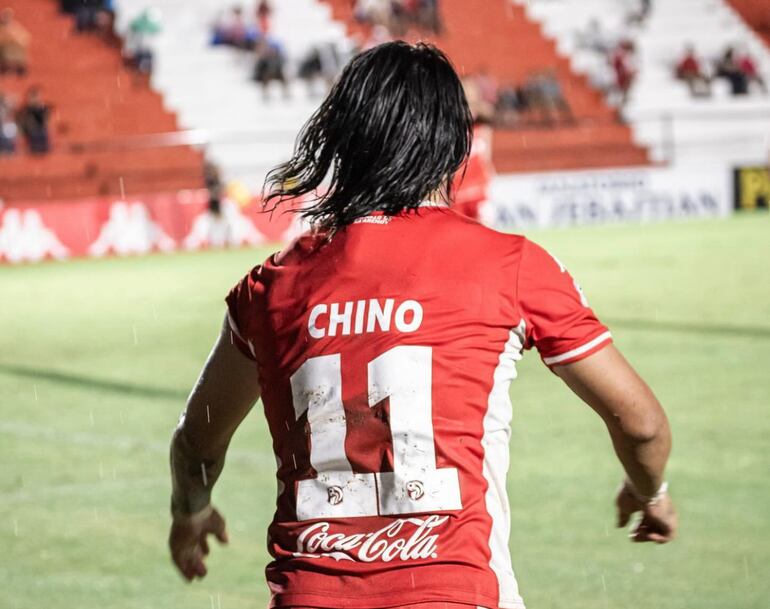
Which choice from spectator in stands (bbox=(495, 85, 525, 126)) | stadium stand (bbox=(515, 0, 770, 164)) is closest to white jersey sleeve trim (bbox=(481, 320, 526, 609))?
spectator in stands (bbox=(495, 85, 525, 126))

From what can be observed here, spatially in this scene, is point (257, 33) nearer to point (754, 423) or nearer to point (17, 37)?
point (17, 37)

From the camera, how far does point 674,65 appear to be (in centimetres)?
3859

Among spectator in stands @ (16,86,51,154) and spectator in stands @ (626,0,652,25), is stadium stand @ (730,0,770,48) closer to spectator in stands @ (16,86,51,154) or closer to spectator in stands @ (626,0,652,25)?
spectator in stands @ (626,0,652,25)

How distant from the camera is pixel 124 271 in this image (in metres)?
20.7

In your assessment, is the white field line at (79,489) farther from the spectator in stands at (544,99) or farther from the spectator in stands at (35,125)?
the spectator in stands at (544,99)

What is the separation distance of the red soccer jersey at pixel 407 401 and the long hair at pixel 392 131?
Result: 0.20 feet

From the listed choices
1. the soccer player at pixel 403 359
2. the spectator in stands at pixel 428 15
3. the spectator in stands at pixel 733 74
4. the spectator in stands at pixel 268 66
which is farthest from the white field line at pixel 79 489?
the spectator in stands at pixel 733 74

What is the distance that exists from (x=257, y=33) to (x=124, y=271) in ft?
45.7

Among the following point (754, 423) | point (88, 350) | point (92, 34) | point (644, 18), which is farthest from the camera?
point (644, 18)

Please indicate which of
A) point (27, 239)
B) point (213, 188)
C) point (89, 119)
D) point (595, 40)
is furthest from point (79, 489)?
point (595, 40)

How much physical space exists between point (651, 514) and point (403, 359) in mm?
730

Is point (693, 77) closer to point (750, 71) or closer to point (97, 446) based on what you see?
point (750, 71)

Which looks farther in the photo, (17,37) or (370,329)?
(17,37)

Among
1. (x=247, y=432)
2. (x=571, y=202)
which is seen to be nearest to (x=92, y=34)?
(x=571, y=202)
